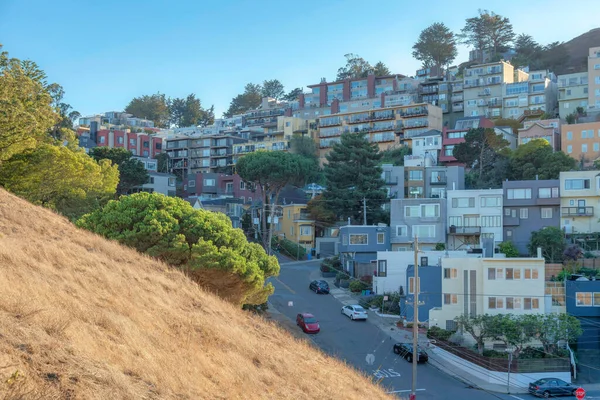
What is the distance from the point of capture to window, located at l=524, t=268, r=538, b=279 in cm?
4225

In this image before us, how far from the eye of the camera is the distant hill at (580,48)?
119075 mm

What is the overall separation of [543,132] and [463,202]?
84.7 ft

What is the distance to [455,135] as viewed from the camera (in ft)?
276

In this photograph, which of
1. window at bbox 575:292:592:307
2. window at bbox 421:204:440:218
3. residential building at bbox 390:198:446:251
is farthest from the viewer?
window at bbox 421:204:440:218

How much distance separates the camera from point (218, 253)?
30266 mm

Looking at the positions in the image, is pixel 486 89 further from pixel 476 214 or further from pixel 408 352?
pixel 408 352

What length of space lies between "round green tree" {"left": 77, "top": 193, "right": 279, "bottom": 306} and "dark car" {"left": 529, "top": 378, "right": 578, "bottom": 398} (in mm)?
14466

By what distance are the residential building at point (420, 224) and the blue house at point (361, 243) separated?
1.12m

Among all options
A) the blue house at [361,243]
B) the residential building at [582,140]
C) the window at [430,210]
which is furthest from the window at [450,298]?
the residential building at [582,140]

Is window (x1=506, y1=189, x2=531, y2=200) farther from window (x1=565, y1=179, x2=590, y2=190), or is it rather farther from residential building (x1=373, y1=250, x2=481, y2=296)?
residential building (x1=373, y1=250, x2=481, y2=296)

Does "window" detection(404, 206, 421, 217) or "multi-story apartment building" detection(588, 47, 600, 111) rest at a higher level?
"multi-story apartment building" detection(588, 47, 600, 111)

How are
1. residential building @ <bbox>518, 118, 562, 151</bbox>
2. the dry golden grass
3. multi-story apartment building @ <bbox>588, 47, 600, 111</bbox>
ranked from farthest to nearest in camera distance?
multi-story apartment building @ <bbox>588, 47, 600, 111</bbox>
residential building @ <bbox>518, 118, 562, 151</bbox>
the dry golden grass

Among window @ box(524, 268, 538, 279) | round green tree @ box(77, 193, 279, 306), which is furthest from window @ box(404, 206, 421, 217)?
round green tree @ box(77, 193, 279, 306)

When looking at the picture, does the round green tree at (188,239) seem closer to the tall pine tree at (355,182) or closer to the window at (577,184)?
the tall pine tree at (355,182)
